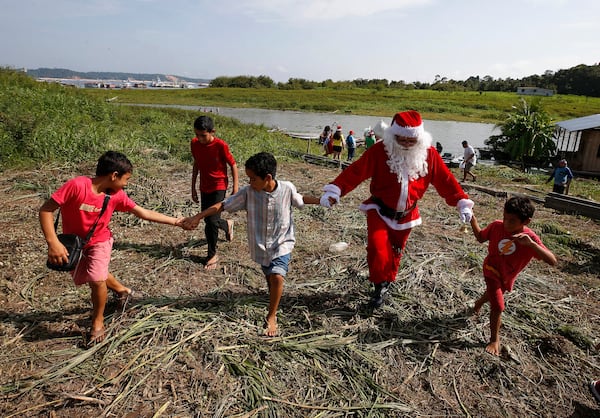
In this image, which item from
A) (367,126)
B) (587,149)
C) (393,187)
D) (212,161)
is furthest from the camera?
(367,126)

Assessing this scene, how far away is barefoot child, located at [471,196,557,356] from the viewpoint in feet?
9.17

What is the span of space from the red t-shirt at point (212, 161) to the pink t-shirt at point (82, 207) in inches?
61.0

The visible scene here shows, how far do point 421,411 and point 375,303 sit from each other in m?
1.06

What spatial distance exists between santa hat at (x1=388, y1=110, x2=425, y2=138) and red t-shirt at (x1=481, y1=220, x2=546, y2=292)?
0.95 metres

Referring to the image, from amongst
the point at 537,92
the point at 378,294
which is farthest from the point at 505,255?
the point at 537,92

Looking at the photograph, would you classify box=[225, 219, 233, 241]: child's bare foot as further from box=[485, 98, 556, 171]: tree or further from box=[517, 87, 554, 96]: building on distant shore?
box=[517, 87, 554, 96]: building on distant shore

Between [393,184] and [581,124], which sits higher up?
[581,124]

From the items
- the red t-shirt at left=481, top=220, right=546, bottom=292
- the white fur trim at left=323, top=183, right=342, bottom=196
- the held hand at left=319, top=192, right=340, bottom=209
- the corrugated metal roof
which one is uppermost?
the corrugated metal roof

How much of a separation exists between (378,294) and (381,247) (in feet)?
1.50

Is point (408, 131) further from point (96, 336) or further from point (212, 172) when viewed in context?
point (96, 336)

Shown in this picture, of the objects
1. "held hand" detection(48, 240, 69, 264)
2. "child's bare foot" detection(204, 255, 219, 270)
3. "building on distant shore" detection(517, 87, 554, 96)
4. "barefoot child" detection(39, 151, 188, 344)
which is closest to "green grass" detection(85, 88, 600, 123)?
"building on distant shore" detection(517, 87, 554, 96)

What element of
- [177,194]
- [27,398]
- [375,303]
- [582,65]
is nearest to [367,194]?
[177,194]

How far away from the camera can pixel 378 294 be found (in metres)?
3.42

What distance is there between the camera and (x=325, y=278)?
13.4ft
